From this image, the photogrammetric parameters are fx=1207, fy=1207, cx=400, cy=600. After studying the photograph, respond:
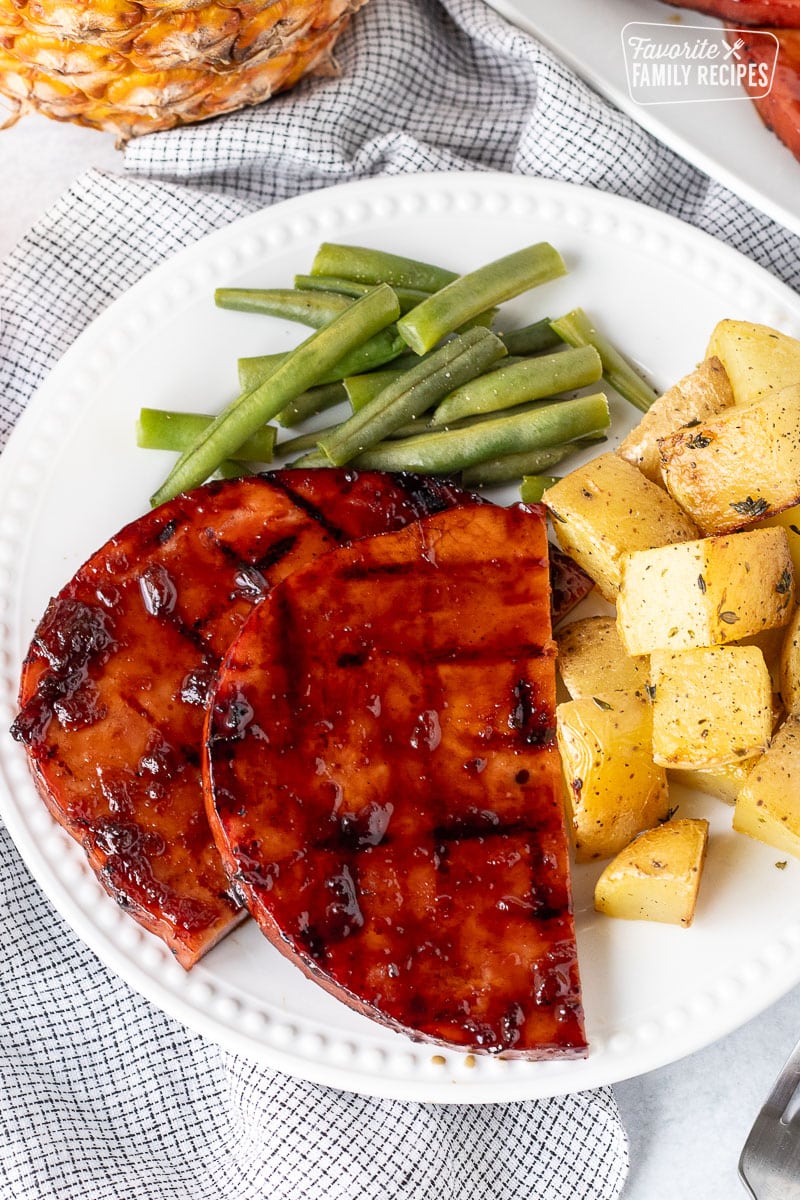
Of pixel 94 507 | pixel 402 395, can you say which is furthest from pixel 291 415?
pixel 94 507

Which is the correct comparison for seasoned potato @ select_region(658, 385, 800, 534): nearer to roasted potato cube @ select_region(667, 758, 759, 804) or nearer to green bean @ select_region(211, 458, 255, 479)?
roasted potato cube @ select_region(667, 758, 759, 804)

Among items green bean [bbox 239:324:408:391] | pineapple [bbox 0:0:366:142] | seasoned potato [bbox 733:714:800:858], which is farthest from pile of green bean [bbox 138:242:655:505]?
seasoned potato [bbox 733:714:800:858]

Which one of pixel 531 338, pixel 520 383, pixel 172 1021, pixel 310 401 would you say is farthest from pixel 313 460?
pixel 172 1021

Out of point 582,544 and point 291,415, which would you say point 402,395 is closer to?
point 291,415

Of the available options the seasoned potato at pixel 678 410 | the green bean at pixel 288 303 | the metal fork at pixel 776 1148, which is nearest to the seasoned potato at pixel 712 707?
the seasoned potato at pixel 678 410

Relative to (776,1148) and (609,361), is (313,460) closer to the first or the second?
(609,361)

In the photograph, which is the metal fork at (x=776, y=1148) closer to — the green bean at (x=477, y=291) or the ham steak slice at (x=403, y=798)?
the ham steak slice at (x=403, y=798)
